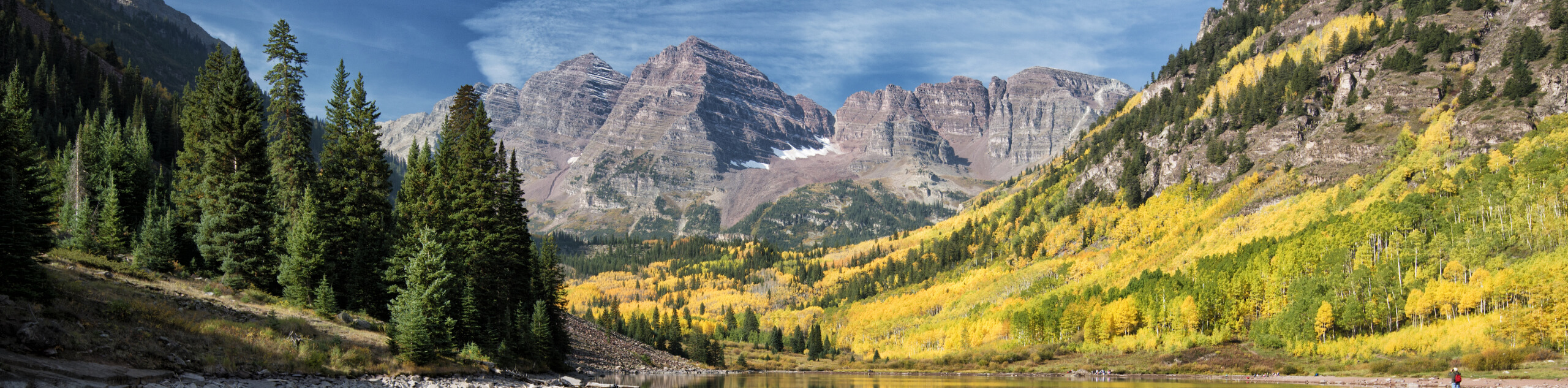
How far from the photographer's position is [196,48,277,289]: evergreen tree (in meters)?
46.9

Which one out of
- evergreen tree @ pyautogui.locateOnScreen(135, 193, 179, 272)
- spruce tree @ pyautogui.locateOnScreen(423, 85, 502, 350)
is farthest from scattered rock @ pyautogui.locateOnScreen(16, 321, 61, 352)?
spruce tree @ pyautogui.locateOnScreen(423, 85, 502, 350)

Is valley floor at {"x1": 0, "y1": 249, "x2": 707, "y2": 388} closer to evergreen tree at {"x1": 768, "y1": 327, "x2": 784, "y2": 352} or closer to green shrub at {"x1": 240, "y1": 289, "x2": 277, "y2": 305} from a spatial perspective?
green shrub at {"x1": 240, "y1": 289, "x2": 277, "y2": 305}

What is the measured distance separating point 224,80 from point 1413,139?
566 ft

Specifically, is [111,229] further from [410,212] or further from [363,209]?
[410,212]

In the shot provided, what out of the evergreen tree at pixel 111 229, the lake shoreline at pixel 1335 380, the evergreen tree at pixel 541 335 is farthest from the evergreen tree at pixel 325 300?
the lake shoreline at pixel 1335 380

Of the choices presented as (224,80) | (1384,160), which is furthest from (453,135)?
(1384,160)

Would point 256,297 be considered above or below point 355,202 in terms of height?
below

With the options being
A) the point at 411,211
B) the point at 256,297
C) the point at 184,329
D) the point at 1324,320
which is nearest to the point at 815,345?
the point at 1324,320

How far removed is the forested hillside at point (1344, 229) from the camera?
86562 millimetres

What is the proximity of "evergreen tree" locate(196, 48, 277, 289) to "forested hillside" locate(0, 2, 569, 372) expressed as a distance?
10cm

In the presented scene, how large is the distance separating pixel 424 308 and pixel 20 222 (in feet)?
61.0

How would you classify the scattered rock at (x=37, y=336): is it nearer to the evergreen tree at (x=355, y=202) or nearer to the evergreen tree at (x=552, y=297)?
the evergreen tree at (x=355, y=202)

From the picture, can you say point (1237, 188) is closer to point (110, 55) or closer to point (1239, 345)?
point (1239, 345)

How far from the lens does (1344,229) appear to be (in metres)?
107
